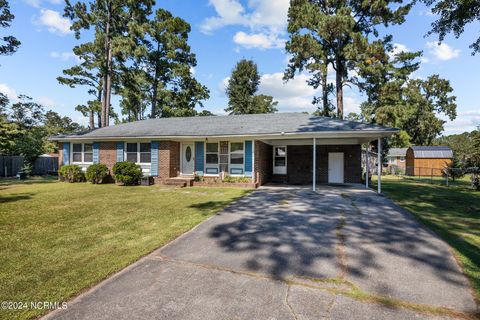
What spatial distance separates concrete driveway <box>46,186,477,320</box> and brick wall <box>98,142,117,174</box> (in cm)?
1224

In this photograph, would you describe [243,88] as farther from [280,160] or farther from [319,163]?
[319,163]

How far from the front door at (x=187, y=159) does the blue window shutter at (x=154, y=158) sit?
5.37ft

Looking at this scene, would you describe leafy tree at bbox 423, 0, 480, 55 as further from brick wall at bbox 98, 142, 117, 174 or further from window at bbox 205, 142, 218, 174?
brick wall at bbox 98, 142, 117, 174

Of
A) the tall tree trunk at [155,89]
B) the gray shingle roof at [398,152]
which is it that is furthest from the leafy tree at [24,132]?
the gray shingle roof at [398,152]

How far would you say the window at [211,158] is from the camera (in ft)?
47.8

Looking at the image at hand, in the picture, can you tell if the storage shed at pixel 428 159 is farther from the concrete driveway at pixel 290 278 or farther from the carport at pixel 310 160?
the concrete driveway at pixel 290 278

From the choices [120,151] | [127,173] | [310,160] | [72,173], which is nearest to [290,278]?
[310,160]

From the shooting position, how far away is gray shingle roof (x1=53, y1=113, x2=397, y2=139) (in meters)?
12.1

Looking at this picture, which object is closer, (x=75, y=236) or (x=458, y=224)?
(x=75, y=236)

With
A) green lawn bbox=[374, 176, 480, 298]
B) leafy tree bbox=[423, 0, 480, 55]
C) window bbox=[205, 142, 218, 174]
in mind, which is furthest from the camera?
window bbox=[205, 142, 218, 174]

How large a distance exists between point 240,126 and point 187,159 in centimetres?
396

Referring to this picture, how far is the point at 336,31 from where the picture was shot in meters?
18.9

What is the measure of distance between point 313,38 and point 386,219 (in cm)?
1832

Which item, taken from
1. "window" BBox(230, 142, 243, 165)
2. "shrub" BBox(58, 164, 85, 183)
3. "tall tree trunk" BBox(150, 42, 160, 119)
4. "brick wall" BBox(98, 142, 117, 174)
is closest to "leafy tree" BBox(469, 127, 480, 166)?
"window" BBox(230, 142, 243, 165)
